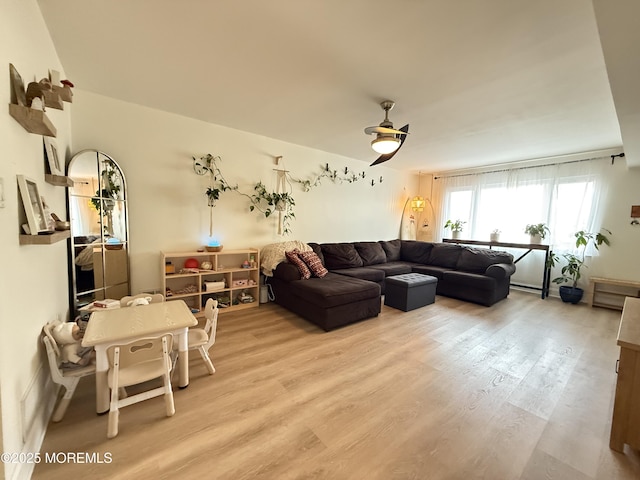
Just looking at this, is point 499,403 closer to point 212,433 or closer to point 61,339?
point 212,433

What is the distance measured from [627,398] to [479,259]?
3.38 metres

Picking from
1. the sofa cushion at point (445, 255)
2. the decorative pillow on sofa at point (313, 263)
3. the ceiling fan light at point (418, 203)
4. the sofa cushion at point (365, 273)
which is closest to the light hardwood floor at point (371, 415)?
the decorative pillow on sofa at point (313, 263)

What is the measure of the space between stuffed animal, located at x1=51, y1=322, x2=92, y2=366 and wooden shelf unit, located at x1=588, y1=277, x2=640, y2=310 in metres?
6.44

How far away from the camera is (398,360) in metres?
2.45

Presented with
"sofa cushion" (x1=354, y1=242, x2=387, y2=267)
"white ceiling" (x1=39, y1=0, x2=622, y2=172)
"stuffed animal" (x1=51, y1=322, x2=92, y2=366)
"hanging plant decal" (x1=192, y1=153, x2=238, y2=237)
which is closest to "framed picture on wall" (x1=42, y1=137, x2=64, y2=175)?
"white ceiling" (x1=39, y1=0, x2=622, y2=172)

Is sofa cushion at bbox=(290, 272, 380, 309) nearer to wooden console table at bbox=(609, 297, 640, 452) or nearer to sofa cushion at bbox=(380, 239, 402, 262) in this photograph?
wooden console table at bbox=(609, 297, 640, 452)

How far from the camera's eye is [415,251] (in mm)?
5715

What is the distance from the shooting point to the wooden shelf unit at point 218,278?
3.26 metres

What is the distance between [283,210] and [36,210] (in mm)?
3005

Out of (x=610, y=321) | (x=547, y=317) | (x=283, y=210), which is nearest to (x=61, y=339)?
(x=283, y=210)

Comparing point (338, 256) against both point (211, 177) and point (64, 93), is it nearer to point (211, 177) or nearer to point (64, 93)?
point (211, 177)

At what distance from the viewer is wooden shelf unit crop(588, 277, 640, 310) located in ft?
13.0

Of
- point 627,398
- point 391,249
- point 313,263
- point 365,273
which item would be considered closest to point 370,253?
point 391,249

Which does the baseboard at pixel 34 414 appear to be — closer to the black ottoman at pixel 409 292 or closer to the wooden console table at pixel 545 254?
the black ottoman at pixel 409 292
